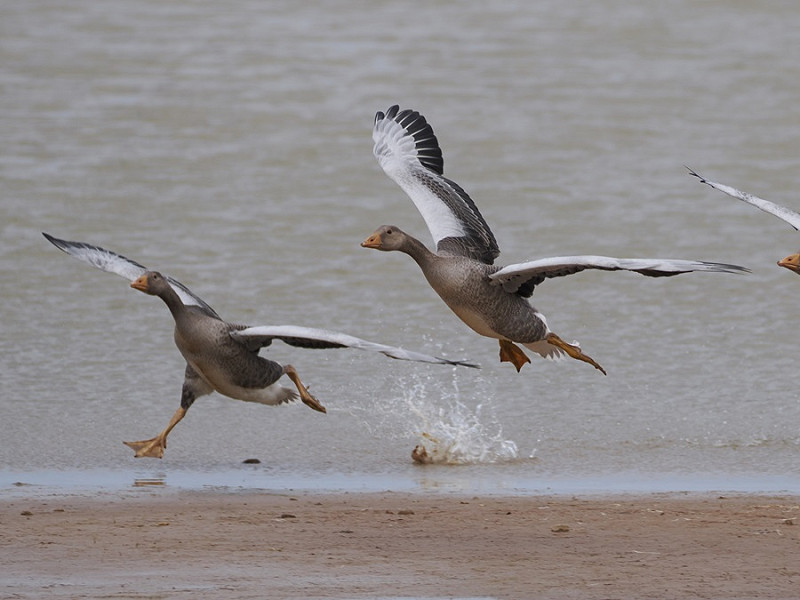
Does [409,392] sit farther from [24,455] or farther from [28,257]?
[28,257]

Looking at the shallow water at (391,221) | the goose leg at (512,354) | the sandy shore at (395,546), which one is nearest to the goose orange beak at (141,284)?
the shallow water at (391,221)

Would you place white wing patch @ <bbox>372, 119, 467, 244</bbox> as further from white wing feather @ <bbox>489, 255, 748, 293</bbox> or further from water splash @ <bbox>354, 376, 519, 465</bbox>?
water splash @ <bbox>354, 376, 519, 465</bbox>

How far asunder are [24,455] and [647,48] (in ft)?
48.3

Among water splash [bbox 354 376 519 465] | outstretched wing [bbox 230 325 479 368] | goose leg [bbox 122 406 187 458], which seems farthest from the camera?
water splash [bbox 354 376 519 465]

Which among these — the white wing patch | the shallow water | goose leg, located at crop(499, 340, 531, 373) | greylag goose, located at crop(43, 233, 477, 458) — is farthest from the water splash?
the white wing patch

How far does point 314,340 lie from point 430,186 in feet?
7.52

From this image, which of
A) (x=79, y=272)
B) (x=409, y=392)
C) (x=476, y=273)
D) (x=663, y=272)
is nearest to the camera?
(x=663, y=272)

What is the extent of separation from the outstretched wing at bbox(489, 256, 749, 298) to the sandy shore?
3.79 feet

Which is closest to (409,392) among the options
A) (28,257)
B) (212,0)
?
(28,257)

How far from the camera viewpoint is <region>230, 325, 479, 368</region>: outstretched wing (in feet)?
25.4

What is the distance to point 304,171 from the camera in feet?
56.3

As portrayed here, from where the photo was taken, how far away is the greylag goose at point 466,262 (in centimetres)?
848

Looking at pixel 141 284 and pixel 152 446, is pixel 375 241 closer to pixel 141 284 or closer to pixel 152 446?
pixel 141 284

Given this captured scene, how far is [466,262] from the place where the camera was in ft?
30.3
